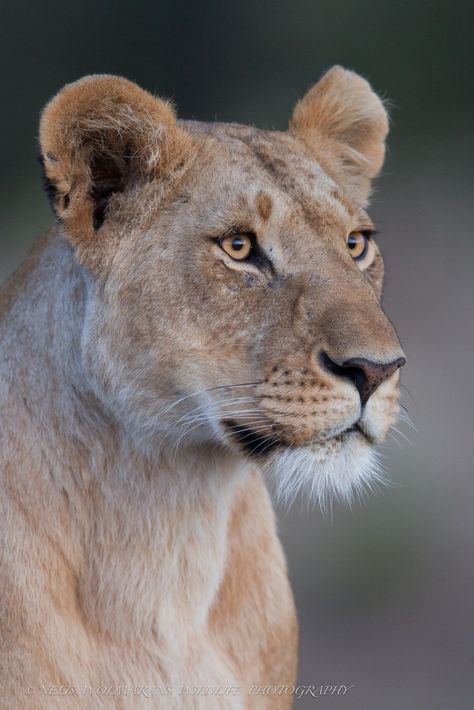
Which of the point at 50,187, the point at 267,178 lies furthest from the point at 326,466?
the point at 50,187

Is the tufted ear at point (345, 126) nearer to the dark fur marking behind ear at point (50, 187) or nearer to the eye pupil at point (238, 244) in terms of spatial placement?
the eye pupil at point (238, 244)

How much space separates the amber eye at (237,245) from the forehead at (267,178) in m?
0.07

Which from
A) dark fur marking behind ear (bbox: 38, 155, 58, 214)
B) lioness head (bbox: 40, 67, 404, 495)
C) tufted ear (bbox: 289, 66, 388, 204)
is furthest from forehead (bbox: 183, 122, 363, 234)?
dark fur marking behind ear (bbox: 38, 155, 58, 214)

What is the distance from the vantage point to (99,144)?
303cm

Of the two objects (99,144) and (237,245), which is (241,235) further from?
(99,144)

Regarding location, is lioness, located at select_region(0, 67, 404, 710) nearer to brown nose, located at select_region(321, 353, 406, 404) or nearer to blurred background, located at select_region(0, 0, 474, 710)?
brown nose, located at select_region(321, 353, 406, 404)

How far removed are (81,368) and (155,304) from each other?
0.92 ft

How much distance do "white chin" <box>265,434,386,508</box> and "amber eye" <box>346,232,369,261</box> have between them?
Answer: 61cm

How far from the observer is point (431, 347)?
794 cm

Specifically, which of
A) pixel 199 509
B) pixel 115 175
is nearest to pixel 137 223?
pixel 115 175

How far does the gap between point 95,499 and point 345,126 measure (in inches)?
55.4

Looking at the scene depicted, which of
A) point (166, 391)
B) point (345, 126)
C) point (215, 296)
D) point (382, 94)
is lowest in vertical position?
point (166, 391)

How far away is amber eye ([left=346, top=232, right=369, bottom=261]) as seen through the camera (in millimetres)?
3232

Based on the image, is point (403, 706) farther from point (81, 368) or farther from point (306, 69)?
point (306, 69)
